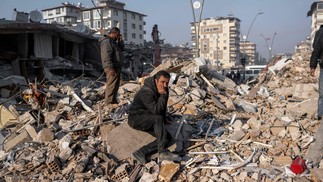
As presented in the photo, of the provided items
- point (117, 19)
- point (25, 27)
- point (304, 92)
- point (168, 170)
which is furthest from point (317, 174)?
point (117, 19)

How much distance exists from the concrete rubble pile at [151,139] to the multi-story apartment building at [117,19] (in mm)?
59442

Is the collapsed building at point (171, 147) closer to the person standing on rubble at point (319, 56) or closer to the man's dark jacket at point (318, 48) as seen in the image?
the person standing on rubble at point (319, 56)

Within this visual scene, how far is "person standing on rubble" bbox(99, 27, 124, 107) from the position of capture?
7010 millimetres

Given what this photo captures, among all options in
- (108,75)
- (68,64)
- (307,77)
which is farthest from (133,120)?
(68,64)

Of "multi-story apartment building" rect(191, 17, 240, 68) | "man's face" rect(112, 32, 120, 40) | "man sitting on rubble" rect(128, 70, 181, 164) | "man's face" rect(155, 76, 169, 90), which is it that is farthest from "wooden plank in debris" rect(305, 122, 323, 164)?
"multi-story apartment building" rect(191, 17, 240, 68)

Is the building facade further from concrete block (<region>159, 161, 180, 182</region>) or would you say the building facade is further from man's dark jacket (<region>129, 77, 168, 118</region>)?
concrete block (<region>159, 161, 180, 182</region>)

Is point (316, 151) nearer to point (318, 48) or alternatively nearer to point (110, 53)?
point (318, 48)

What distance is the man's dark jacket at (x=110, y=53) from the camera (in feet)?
22.9

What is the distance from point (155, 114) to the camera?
16.3 feet

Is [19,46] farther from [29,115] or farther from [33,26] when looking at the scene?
[29,115]

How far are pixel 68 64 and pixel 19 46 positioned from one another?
→ 274 cm

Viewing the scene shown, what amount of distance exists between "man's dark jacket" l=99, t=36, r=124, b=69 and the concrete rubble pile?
3.30 feet

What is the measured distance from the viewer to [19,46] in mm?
15625

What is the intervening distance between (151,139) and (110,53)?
8.39 feet
